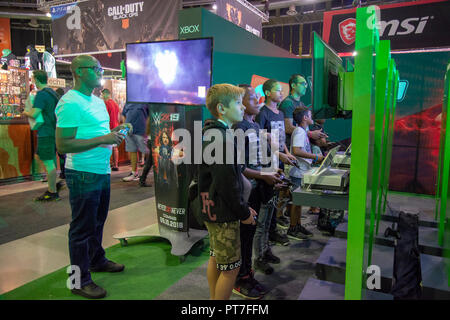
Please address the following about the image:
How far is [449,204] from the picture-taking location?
2359 millimetres

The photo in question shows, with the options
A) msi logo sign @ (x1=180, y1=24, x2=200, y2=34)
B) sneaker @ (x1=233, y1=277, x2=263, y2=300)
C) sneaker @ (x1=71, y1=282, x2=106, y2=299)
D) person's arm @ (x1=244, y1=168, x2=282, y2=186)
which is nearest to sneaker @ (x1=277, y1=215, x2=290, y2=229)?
sneaker @ (x1=233, y1=277, x2=263, y2=300)

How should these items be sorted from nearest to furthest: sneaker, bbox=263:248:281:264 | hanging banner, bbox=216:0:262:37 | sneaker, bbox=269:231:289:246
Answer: sneaker, bbox=263:248:281:264
sneaker, bbox=269:231:289:246
hanging banner, bbox=216:0:262:37

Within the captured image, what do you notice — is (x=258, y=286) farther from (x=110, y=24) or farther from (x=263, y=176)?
(x=110, y=24)

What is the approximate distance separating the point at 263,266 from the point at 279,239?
68cm

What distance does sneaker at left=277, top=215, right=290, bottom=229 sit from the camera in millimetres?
4004

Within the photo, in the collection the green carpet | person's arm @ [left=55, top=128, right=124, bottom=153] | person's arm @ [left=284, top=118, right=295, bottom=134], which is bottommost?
the green carpet

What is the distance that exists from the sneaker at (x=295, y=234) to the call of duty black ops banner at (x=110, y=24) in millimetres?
4108

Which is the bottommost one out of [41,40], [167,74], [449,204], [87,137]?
[449,204]

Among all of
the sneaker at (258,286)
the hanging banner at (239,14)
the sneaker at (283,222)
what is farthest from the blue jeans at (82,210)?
the hanging banner at (239,14)

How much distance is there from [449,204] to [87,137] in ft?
8.48

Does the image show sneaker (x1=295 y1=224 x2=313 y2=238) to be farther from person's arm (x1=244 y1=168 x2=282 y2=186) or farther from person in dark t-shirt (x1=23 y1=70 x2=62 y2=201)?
person in dark t-shirt (x1=23 y1=70 x2=62 y2=201)
